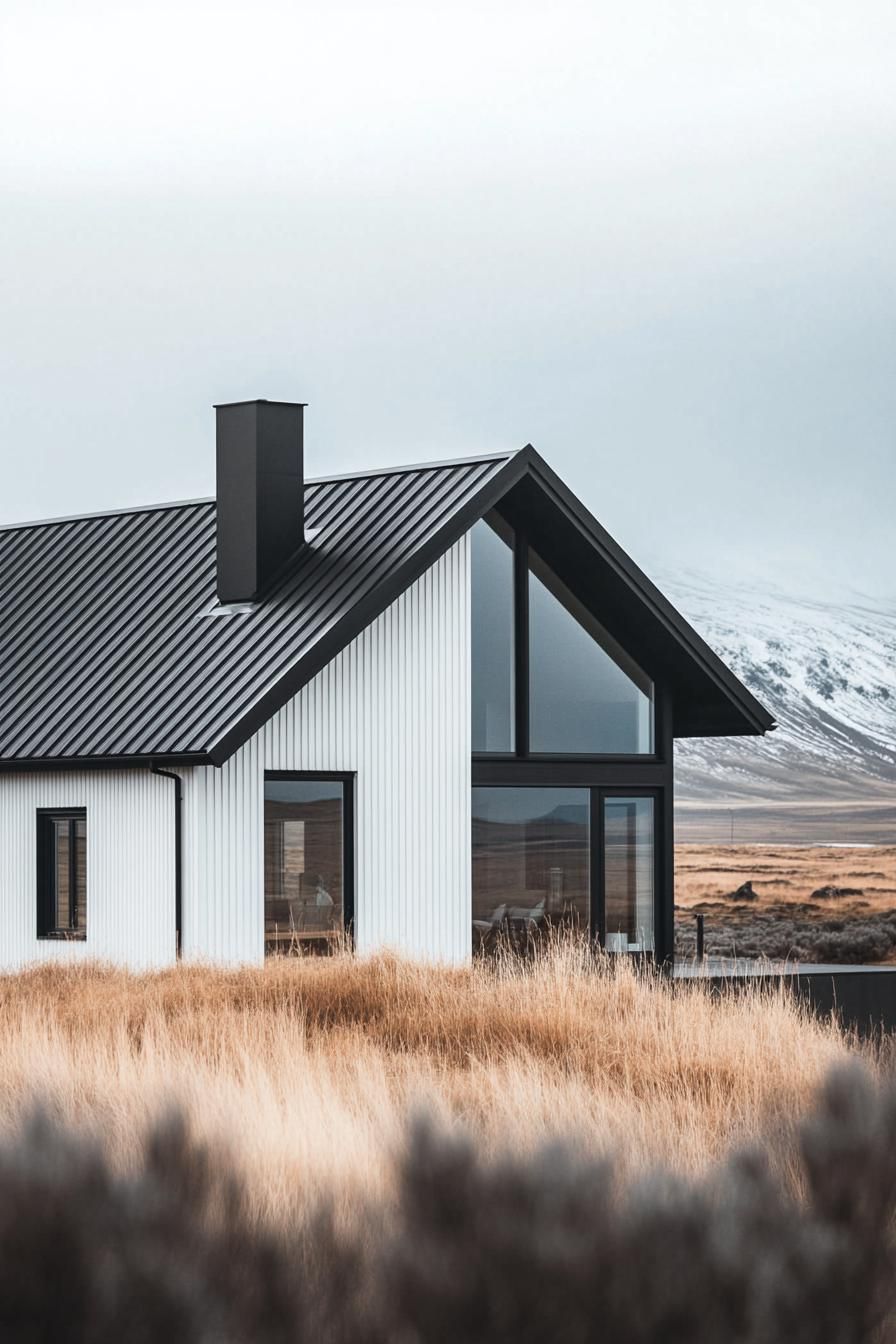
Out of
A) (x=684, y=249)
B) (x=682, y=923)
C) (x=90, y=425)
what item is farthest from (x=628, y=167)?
(x=682, y=923)

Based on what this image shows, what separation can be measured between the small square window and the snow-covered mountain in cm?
11770

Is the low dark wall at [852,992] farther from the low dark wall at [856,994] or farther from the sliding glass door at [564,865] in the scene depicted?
the sliding glass door at [564,865]

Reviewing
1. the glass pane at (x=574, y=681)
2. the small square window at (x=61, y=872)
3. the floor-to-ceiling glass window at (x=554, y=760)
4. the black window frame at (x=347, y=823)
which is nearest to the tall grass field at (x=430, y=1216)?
the black window frame at (x=347, y=823)

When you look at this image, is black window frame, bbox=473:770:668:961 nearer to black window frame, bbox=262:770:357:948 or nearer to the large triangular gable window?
the large triangular gable window

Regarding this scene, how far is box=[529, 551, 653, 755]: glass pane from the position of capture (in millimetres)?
22266

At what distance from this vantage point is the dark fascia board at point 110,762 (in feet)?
62.0

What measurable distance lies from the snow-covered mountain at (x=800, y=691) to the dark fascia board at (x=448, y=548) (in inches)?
4528

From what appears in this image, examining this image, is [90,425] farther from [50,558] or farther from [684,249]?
[50,558]

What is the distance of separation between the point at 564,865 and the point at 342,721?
10.1ft

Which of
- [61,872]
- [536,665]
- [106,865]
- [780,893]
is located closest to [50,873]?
[61,872]

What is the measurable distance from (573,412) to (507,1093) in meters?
159

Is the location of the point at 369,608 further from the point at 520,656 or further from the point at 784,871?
the point at 784,871

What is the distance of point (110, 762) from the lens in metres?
19.8

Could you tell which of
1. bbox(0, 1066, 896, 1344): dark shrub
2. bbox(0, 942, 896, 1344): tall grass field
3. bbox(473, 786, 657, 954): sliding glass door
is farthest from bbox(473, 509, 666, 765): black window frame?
bbox(0, 1066, 896, 1344): dark shrub
